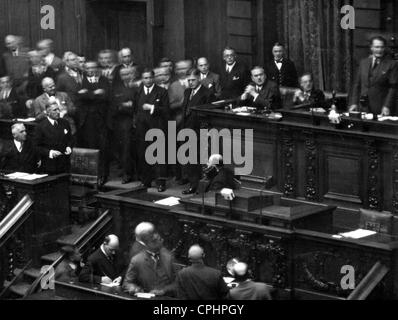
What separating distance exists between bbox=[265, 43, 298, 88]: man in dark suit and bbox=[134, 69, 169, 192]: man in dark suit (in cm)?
141

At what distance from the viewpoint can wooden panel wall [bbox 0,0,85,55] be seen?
60.9ft

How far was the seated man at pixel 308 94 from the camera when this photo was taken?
46.2 feet

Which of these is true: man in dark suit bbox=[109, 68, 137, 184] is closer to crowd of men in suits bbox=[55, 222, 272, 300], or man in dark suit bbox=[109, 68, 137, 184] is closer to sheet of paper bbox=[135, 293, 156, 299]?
crowd of men in suits bbox=[55, 222, 272, 300]

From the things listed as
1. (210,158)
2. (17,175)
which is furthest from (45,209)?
(210,158)

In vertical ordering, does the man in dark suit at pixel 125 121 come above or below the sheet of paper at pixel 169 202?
above

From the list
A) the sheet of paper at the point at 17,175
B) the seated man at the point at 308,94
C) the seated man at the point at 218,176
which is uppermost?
the seated man at the point at 308,94

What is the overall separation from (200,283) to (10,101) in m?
6.17

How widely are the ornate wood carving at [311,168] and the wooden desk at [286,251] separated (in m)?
0.55

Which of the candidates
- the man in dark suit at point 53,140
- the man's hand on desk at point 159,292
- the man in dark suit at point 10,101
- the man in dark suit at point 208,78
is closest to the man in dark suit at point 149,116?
the man in dark suit at point 208,78

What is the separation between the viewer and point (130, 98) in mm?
15719

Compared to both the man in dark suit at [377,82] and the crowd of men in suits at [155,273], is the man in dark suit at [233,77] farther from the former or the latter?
the crowd of men in suits at [155,273]

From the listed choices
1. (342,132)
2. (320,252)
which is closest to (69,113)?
(342,132)

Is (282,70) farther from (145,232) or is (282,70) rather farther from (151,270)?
(151,270)
